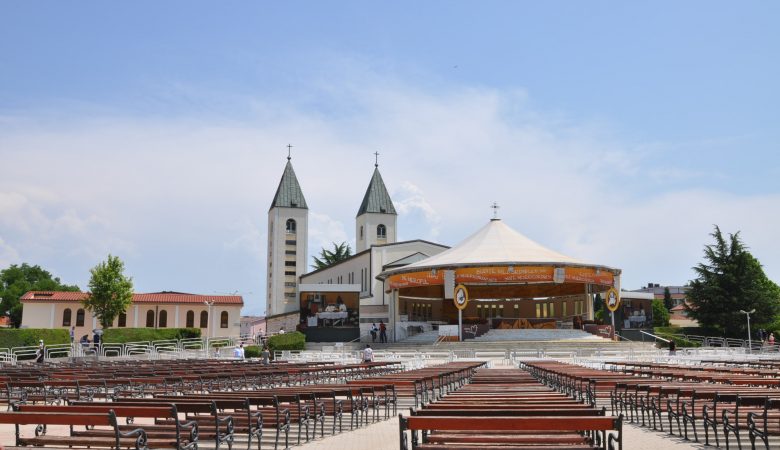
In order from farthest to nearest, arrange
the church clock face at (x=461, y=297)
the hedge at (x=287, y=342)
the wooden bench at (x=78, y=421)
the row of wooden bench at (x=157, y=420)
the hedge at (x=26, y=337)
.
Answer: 1. the church clock face at (x=461, y=297)
2. the hedge at (x=287, y=342)
3. the hedge at (x=26, y=337)
4. the row of wooden bench at (x=157, y=420)
5. the wooden bench at (x=78, y=421)

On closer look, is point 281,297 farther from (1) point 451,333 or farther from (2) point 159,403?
(2) point 159,403

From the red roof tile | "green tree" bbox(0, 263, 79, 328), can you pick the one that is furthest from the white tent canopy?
"green tree" bbox(0, 263, 79, 328)

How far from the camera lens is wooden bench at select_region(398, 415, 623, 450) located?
5.29 m

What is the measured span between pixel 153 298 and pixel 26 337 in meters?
19.4

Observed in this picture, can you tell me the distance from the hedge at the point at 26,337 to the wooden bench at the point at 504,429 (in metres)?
36.2

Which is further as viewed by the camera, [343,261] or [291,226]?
[291,226]

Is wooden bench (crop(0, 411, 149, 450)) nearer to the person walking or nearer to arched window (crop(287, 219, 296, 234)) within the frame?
the person walking

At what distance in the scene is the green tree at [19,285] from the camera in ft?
263

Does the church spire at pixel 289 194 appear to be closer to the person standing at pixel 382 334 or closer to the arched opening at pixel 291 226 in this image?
the arched opening at pixel 291 226

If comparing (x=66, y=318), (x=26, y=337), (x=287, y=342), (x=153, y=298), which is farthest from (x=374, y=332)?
(x=66, y=318)

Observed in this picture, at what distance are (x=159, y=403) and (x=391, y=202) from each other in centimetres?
8051

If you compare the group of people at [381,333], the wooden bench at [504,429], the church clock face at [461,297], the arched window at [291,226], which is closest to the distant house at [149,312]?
the group of people at [381,333]

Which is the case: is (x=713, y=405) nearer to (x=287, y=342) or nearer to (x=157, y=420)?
(x=157, y=420)

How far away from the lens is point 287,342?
43.5 m
